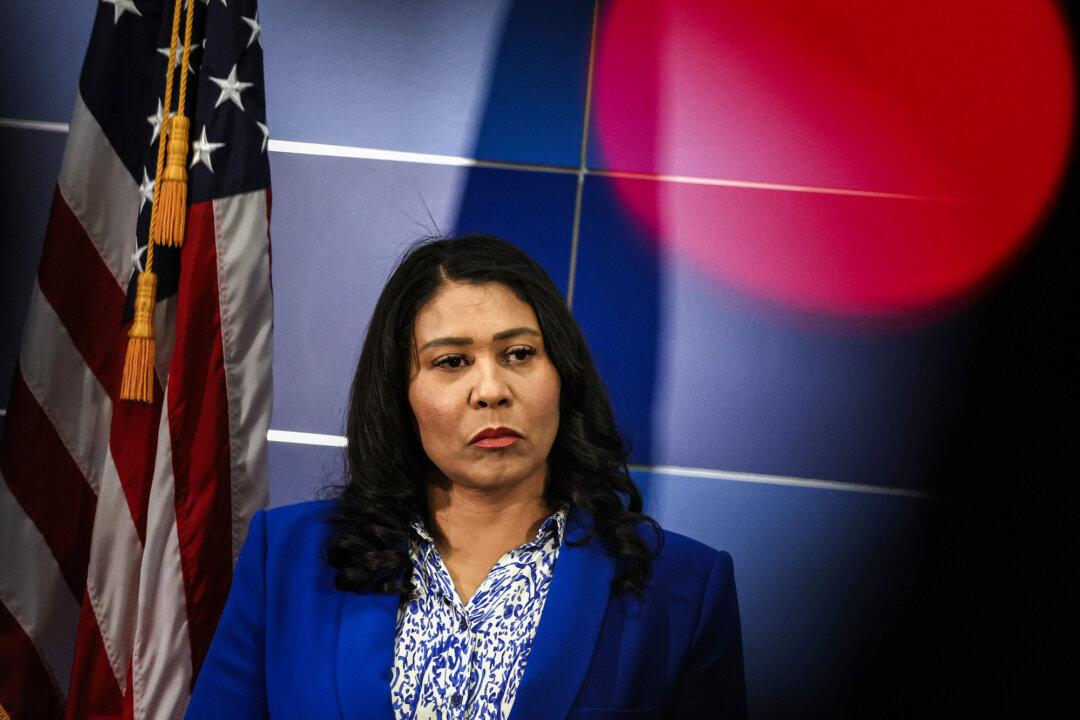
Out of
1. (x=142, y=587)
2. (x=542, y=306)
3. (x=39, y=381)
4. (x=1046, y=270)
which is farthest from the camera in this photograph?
(x=1046, y=270)

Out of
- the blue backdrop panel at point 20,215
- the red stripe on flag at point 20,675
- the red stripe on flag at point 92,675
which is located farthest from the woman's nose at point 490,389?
the blue backdrop panel at point 20,215

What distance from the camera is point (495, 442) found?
56.4 inches

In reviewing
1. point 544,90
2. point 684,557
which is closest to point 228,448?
point 684,557

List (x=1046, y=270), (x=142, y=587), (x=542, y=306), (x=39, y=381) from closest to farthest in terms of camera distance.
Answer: (x=542, y=306)
(x=142, y=587)
(x=39, y=381)
(x=1046, y=270)

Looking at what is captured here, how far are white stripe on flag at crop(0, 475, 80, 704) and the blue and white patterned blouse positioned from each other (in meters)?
0.88

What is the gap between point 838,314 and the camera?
7.43ft

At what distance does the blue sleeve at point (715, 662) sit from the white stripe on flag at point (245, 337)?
89cm

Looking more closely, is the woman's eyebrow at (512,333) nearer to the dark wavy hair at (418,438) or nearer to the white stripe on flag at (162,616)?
the dark wavy hair at (418,438)

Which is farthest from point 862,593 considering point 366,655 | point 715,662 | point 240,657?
point 240,657

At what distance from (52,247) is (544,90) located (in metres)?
1.13

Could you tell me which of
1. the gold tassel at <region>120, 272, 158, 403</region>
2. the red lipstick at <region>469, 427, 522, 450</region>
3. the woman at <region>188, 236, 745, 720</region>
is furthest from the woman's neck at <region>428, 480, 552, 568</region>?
the gold tassel at <region>120, 272, 158, 403</region>

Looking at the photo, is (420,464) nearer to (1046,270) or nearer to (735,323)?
(735,323)

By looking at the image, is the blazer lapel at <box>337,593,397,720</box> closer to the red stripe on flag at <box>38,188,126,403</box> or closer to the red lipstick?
the red lipstick

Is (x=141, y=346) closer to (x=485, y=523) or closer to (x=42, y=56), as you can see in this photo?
(x=485, y=523)
